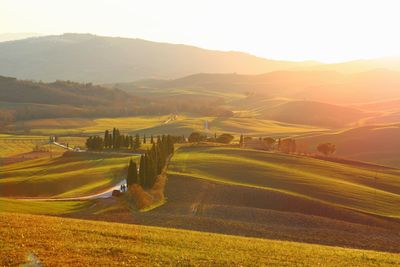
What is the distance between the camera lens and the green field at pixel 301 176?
197 feet

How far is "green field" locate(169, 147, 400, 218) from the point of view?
59969mm

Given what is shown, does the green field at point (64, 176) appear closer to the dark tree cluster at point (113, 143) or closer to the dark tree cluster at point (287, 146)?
the dark tree cluster at point (113, 143)

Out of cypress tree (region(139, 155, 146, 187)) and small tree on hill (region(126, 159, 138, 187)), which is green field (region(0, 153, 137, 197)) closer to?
small tree on hill (region(126, 159, 138, 187))

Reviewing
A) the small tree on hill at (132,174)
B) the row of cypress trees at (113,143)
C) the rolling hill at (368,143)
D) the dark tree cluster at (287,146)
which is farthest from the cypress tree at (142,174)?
the rolling hill at (368,143)

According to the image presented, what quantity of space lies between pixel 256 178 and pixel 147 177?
50.1ft

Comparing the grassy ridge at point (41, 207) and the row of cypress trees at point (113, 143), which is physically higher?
the row of cypress trees at point (113, 143)

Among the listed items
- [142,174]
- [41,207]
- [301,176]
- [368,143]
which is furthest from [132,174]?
[368,143]

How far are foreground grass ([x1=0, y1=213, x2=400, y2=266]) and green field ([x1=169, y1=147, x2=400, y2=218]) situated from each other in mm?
29466

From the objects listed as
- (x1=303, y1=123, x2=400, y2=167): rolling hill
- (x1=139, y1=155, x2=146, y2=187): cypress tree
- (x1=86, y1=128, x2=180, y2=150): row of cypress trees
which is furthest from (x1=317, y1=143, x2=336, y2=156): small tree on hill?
(x1=139, y1=155, x2=146, y2=187): cypress tree

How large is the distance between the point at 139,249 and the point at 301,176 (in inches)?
1988

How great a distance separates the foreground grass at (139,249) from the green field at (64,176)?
117 feet

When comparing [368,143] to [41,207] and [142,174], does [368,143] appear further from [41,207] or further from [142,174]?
[41,207]

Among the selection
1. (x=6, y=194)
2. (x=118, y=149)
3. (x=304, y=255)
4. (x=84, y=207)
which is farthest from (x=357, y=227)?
(x=118, y=149)

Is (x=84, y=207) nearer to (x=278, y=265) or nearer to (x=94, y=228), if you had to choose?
(x=94, y=228)
